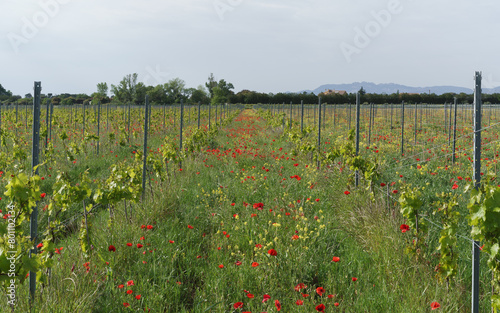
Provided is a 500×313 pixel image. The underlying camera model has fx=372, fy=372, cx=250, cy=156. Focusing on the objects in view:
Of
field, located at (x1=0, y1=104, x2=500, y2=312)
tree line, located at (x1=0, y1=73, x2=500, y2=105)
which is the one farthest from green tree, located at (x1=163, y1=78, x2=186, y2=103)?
field, located at (x1=0, y1=104, x2=500, y2=312)

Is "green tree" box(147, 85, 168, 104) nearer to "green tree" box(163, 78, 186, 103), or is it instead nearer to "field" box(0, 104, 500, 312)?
"green tree" box(163, 78, 186, 103)

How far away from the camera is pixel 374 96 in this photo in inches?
2744

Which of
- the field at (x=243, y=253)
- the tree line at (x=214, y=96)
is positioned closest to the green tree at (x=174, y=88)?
the tree line at (x=214, y=96)

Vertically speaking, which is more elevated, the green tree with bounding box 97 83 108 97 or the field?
the green tree with bounding box 97 83 108 97

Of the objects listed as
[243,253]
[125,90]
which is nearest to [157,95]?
[125,90]

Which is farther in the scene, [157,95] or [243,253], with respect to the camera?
[157,95]

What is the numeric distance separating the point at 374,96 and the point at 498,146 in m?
63.0

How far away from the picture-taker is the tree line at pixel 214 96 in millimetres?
68625

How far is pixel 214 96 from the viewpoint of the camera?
8550 centimetres

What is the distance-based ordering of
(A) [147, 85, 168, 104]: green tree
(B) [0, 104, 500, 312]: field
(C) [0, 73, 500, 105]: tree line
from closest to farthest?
(B) [0, 104, 500, 312]: field
(C) [0, 73, 500, 105]: tree line
(A) [147, 85, 168, 104]: green tree

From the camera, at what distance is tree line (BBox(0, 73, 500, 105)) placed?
225ft

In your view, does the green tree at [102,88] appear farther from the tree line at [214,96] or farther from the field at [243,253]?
the field at [243,253]

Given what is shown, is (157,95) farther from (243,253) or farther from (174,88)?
(243,253)

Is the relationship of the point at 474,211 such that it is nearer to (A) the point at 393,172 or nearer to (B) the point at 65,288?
(B) the point at 65,288
